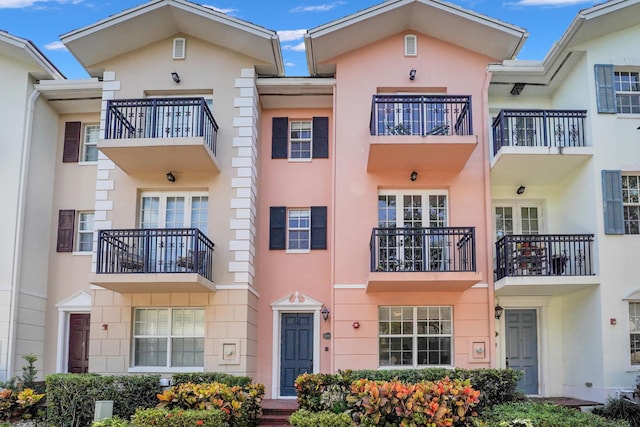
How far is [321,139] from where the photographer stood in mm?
16594

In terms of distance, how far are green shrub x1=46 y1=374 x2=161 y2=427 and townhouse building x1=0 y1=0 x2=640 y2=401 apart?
1888mm

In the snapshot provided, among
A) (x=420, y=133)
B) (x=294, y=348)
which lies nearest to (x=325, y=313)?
(x=294, y=348)

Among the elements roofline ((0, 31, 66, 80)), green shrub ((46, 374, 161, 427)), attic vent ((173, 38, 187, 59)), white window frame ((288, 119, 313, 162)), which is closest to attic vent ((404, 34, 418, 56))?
white window frame ((288, 119, 313, 162))

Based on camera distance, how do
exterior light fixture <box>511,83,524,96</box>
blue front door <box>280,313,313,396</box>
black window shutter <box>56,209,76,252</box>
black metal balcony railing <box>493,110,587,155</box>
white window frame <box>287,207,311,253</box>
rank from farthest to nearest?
black window shutter <box>56,209,76,252</box>
white window frame <box>287,207,311,253</box>
exterior light fixture <box>511,83,524,96</box>
blue front door <box>280,313,313,396</box>
black metal balcony railing <box>493,110,587,155</box>

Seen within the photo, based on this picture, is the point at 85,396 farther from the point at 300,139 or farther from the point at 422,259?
the point at 300,139

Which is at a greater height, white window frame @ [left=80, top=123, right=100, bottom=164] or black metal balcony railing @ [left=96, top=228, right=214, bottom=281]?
white window frame @ [left=80, top=123, right=100, bottom=164]

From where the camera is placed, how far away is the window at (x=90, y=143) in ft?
56.6

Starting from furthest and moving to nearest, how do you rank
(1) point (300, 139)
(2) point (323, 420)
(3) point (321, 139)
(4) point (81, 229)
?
(4) point (81, 229) → (1) point (300, 139) → (3) point (321, 139) → (2) point (323, 420)

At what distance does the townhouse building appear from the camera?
1443 cm

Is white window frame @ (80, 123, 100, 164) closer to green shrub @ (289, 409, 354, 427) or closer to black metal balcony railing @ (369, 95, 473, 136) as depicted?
black metal balcony railing @ (369, 95, 473, 136)

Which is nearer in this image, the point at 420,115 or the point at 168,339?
the point at 420,115

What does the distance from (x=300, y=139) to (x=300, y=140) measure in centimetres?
4

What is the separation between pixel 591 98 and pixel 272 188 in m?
7.85

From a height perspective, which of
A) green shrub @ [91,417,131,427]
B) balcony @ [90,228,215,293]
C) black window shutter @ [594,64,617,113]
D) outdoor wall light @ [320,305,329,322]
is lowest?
green shrub @ [91,417,131,427]
